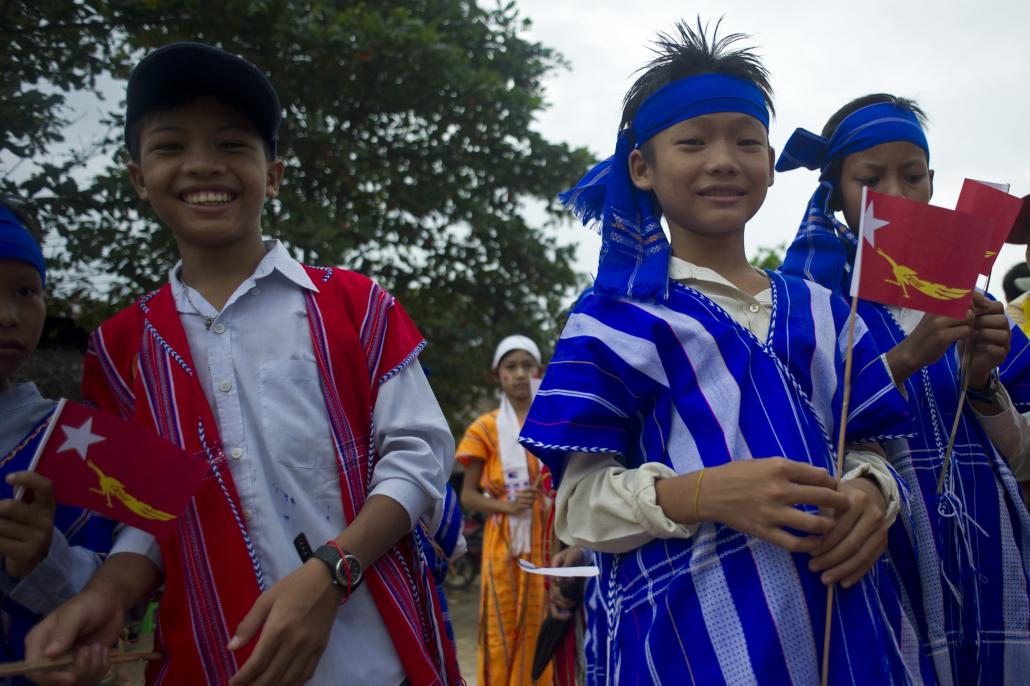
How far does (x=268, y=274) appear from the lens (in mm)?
1745

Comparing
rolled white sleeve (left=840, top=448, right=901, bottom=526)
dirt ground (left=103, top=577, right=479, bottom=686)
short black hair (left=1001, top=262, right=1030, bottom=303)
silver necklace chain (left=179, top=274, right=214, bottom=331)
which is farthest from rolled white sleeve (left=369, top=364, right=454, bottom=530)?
short black hair (left=1001, top=262, right=1030, bottom=303)

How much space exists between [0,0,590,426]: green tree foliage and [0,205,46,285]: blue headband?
1996 mm

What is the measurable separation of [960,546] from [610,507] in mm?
916

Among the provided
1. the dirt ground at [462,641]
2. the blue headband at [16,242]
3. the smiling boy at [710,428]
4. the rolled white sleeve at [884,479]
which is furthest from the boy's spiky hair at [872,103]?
the dirt ground at [462,641]

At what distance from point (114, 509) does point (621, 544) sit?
88cm

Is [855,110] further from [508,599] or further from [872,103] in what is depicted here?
[508,599]

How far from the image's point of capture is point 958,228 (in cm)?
168

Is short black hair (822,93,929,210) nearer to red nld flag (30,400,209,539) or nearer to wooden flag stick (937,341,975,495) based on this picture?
wooden flag stick (937,341,975,495)

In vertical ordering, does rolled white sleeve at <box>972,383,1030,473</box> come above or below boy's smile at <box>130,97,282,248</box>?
below

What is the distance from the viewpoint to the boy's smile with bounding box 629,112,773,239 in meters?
1.71

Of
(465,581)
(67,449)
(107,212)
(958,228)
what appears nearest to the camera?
(67,449)

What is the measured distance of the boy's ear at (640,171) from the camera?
182 cm

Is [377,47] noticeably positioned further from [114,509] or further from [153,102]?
[114,509]

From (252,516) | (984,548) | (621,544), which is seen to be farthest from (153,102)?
(984,548)
